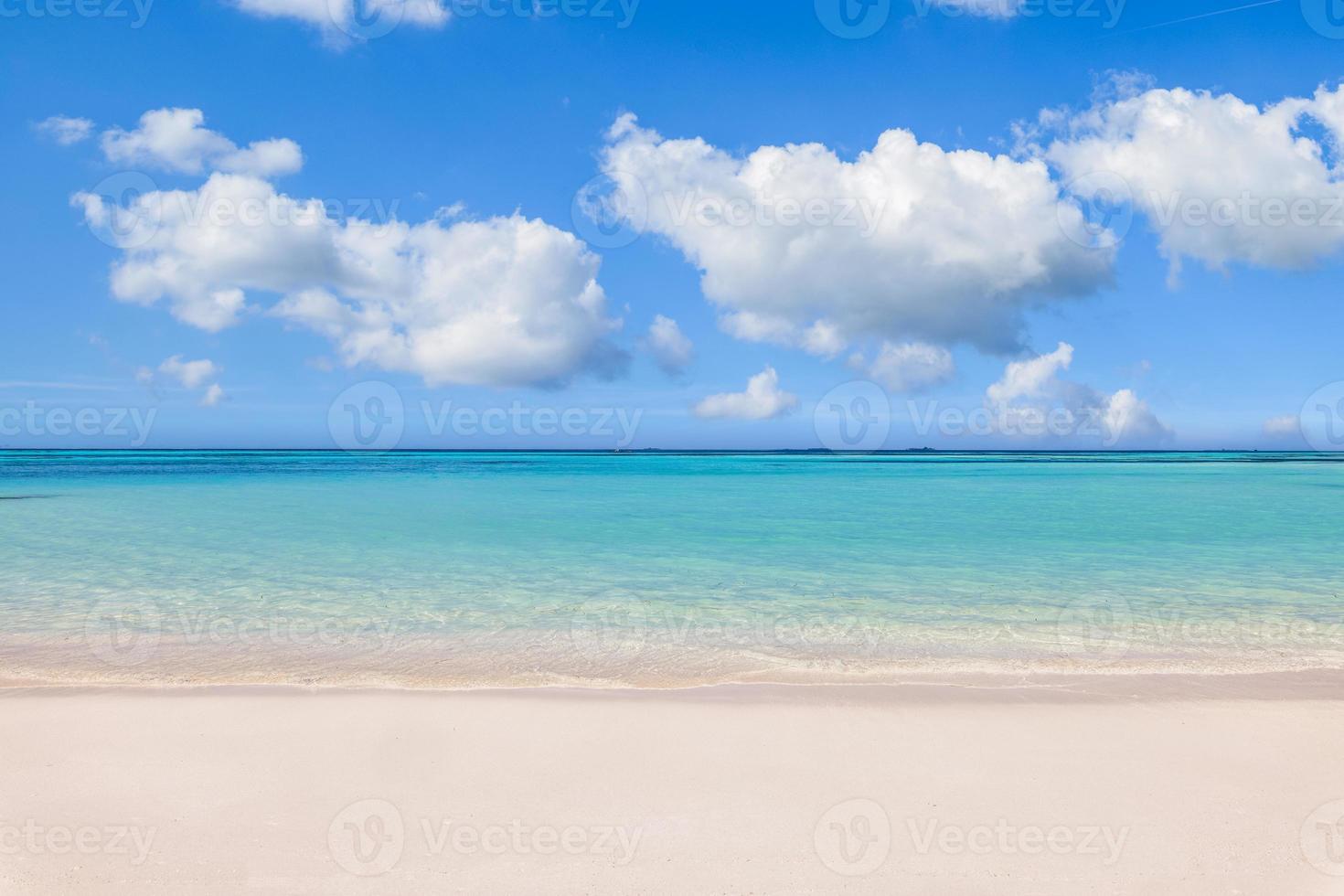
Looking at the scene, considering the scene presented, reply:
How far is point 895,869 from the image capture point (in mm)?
3828

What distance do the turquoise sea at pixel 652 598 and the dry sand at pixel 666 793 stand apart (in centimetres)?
120

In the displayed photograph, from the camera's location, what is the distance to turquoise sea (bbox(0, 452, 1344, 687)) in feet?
25.0

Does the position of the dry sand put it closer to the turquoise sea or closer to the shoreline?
the shoreline

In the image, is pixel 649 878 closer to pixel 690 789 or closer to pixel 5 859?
pixel 690 789

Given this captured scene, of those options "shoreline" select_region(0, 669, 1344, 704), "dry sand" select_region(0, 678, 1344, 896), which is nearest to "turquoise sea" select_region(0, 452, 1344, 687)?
"shoreline" select_region(0, 669, 1344, 704)

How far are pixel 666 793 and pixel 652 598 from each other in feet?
20.6

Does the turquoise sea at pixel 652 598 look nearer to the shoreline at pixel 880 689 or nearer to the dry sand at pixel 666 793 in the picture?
the shoreline at pixel 880 689

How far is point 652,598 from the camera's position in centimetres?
1084

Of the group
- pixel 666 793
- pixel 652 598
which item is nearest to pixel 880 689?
pixel 666 793

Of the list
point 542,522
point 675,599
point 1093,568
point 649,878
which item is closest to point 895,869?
point 649,878

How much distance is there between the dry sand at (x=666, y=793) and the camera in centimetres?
377

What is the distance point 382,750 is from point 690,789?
224cm

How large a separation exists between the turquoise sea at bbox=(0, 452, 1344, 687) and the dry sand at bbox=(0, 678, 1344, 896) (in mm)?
1202

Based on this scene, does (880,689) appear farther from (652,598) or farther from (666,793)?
(652,598)
